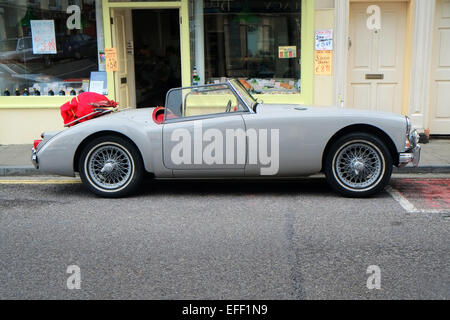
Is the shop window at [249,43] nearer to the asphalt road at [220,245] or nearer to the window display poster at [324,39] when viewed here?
the window display poster at [324,39]

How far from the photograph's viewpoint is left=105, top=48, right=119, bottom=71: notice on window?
384 inches

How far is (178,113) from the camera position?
20.2ft

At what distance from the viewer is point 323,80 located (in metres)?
9.48

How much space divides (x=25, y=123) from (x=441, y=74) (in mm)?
7838

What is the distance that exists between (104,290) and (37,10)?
7746mm

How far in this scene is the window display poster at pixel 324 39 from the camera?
929cm

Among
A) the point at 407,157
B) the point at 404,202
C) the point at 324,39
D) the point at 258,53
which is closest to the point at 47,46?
the point at 258,53

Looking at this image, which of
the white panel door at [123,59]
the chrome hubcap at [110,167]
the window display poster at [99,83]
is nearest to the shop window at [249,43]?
the white panel door at [123,59]

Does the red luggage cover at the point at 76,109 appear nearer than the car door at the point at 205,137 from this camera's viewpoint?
No

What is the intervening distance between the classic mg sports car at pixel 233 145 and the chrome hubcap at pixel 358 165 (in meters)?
0.01

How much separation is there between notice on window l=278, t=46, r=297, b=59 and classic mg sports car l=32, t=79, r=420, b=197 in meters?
3.76

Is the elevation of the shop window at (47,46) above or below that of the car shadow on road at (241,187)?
above

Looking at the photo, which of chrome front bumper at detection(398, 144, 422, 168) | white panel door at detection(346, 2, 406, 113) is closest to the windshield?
chrome front bumper at detection(398, 144, 422, 168)

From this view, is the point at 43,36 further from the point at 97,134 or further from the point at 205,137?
the point at 205,137
